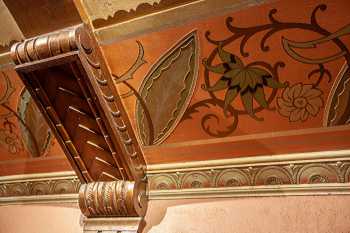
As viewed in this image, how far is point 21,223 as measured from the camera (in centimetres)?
156

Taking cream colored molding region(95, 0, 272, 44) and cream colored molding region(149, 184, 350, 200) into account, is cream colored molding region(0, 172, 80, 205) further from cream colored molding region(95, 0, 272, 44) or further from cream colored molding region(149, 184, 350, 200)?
cream colored molding region(95, 0, 272, 44)

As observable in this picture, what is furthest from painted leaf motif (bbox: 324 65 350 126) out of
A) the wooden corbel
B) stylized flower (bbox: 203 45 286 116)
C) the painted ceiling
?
the wooden corbel

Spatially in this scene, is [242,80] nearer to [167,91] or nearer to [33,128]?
[167,91]

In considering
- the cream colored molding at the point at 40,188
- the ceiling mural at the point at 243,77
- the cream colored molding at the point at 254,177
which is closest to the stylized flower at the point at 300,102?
the ceiling mural at the point at 243,77

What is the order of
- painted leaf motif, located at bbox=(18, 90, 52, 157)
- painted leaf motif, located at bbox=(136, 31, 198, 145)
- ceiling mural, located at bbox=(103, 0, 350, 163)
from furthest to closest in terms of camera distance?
painted leaf motif, located at bbox=(18, 90, 52, 157), painted leaf motif, located at bbox=(136, 31, 198, 145), ceiling mural, located at bbox=(103, 0, 350, 163)

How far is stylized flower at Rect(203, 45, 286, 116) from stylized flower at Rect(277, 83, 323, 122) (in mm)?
39

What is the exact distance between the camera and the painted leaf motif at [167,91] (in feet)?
3.82

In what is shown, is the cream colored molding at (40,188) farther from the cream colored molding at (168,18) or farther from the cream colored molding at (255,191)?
the cream colored molding at (168,18)

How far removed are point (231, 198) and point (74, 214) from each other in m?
0.67

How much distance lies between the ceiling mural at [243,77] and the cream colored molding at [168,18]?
0.07 ft

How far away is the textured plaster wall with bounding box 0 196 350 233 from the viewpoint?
1.04 metres

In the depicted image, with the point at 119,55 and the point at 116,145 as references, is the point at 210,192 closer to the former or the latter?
the point at 116,145

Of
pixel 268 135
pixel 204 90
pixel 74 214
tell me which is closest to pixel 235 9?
pixel 204 90

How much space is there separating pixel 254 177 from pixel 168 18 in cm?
59
